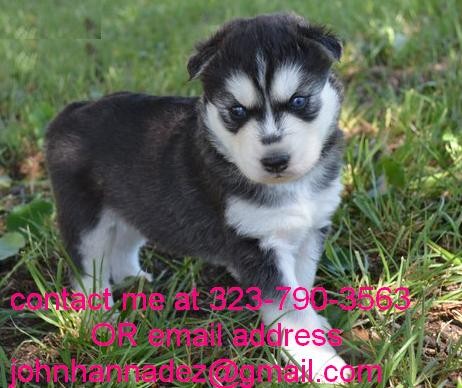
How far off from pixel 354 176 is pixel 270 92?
1592 mm

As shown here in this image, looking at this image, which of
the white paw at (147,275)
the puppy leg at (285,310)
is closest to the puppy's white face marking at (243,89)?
the puppy leg at (285,310)

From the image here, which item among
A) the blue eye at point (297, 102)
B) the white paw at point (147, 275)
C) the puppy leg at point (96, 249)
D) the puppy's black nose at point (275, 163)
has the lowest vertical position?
the white paw at point (147, 275)

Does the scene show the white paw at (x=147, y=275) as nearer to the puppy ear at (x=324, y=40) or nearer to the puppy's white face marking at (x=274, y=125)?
the puppy's white face marking at (x=274, y=125)

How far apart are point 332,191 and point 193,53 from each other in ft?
3.10

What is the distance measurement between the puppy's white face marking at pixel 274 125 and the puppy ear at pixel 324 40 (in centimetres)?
15

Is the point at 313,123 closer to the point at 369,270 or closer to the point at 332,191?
the point at 332,191

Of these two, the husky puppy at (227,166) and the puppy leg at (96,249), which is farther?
the puppy leg at (96,249)

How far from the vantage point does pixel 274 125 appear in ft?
8.71

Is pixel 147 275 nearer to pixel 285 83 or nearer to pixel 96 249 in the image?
pixel 96 249

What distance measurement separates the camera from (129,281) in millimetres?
3654

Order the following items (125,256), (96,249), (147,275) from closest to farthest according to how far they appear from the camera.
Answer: (96,249) < (147,275) < (125,256)

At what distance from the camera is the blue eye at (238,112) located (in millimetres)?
2752

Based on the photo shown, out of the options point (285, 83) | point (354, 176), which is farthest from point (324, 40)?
point (354, 176)

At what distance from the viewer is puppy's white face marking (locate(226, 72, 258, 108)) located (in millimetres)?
2674
